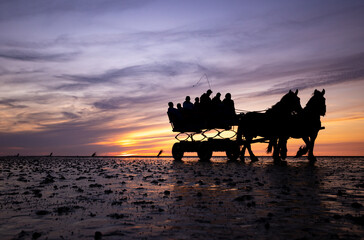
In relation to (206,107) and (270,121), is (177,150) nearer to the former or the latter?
(206,107)

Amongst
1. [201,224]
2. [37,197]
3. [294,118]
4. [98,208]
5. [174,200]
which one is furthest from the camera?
[294,118]

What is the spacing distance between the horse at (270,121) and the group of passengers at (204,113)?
109 cm

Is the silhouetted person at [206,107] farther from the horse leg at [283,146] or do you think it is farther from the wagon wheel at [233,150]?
the horse leg at [283,146]

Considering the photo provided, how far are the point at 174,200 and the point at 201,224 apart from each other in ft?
7.41

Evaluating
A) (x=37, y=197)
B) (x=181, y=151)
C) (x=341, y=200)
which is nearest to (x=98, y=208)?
(x=37, y=197)

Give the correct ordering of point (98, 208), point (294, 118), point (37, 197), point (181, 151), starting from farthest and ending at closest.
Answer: point (181, 151) → point (294, 118) → point (37, 197) → point (98, 208)

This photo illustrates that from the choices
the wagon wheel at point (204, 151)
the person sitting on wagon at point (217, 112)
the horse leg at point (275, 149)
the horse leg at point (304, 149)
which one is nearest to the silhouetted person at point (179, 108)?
the person sitting on wagon at point (217, 112)

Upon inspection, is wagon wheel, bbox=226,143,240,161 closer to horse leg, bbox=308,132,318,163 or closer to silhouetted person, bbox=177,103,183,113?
silhouetted person, bbox=177,103,183,113

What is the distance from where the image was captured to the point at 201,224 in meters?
4.86

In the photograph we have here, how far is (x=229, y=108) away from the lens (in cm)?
2159

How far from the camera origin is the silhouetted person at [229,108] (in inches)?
845

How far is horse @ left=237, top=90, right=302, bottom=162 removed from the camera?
1827 cm

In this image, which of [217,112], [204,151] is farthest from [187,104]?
[204,151]

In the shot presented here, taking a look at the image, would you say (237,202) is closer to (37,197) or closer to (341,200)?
(341,200)
